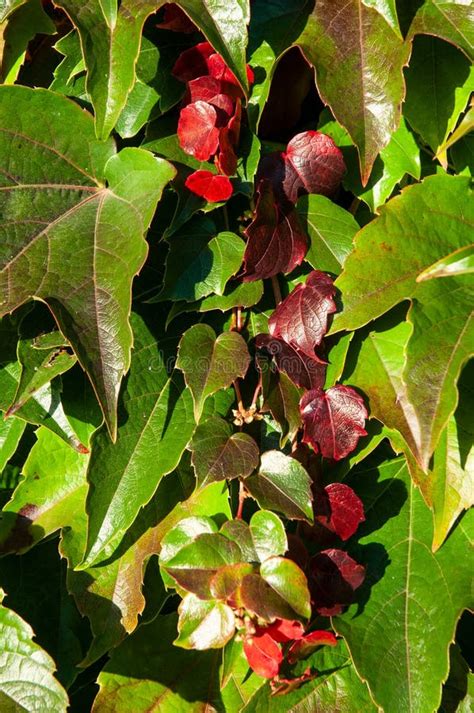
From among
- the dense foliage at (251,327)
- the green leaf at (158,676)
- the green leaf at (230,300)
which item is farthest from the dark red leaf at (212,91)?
the green leaf at (158,676)

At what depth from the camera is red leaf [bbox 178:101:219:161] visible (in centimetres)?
91

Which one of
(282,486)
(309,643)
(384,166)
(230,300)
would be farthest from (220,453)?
(384,166)

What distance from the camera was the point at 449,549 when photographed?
1087 millimetres

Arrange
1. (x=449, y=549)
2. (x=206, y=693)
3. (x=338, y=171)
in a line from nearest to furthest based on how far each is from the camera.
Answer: (x=338, y=171)
(x=449, y=549)
(x=206, y=693)

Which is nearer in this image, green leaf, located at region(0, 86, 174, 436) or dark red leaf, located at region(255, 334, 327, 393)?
green leaf, located at region(0, 86, 174, 436)

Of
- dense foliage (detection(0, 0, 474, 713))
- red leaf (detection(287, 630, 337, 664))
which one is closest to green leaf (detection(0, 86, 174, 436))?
dense foliage (detection(0, 0, 474, 713))

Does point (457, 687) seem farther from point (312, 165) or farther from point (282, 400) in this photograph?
point (312, 165)

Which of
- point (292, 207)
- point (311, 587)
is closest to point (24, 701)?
point (311, 587)

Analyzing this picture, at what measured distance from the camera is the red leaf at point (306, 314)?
93 centimetres

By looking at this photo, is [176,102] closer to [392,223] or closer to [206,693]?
[392,223]

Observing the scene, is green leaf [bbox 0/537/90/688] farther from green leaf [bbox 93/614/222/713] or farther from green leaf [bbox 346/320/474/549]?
green leaf [bbox 346/320/474/549]

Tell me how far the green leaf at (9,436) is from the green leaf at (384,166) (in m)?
0.61

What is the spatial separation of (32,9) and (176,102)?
0.23 m

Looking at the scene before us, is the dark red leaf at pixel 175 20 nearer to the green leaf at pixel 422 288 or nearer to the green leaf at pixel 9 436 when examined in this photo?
the green leaf at pixel 422 288
